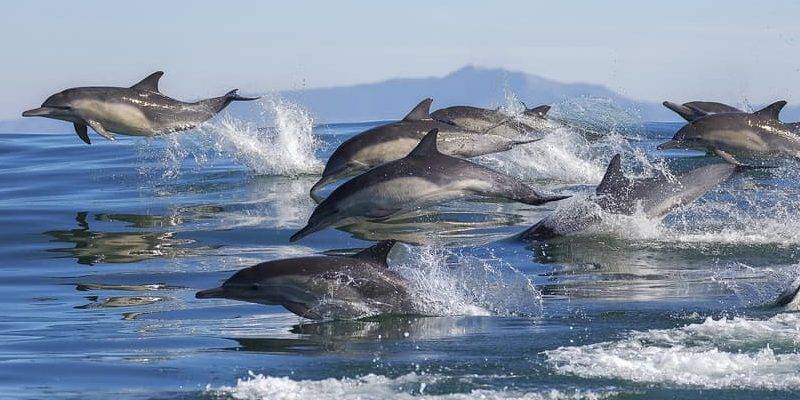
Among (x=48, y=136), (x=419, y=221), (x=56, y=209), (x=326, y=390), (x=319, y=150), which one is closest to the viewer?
(x=326, y=390)

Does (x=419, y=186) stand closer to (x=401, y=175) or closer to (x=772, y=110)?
(x=401, y=175)

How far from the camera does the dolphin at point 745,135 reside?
19.0 metres

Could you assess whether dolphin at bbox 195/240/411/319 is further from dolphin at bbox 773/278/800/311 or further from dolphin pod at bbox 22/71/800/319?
dolphin at bbox 773/278/800/311

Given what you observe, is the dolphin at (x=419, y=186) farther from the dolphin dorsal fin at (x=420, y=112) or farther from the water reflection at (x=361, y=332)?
the dolphin dorsal fin at (x=420, y=112)

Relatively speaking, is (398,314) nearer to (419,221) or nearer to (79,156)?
(419,221)

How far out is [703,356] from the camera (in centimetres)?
787

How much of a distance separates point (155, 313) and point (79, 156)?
17.2 m

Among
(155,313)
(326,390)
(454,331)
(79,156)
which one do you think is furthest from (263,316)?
(79,156)

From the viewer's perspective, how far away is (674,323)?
30.0 ft

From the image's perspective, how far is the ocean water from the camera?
7.58 m

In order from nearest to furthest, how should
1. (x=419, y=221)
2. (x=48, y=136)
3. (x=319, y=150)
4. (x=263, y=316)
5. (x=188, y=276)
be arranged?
(x=263, y=316)
(x=188, y=276)
(x=419, y=221)
(x=319, y=150)
(x=48, y=136)

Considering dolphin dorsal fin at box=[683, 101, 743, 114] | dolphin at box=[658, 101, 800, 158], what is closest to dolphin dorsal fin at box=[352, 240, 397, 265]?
dolphin at box=[658, 101, 800, 158]

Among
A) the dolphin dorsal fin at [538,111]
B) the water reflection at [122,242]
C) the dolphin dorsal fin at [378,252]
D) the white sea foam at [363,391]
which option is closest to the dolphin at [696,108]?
the dolphin dorsal fin at [538,111]

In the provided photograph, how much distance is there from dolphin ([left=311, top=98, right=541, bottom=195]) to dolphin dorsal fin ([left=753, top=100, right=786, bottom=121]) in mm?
4803
